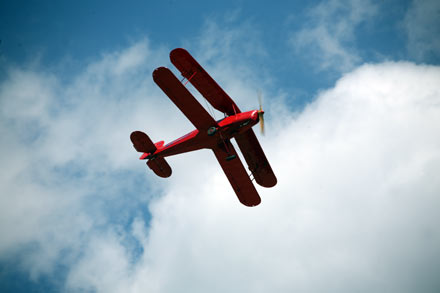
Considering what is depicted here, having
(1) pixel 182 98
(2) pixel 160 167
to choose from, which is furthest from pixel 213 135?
(2) pixel 160 167

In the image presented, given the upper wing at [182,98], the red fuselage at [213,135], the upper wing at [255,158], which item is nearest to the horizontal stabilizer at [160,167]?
the red fuselage at [213,135]

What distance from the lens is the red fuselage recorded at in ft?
47.5

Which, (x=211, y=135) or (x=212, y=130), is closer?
(x=212, y=130)

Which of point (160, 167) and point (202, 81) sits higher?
point (202, 81)

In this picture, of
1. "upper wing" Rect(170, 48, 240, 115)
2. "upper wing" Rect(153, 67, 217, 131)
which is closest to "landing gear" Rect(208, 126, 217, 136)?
"upper wing" Rect(153, 67, 217, 131)

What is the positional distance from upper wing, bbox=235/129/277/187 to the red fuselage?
2.95 feet

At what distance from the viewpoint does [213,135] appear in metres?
15.2

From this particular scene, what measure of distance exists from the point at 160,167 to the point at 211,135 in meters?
5.08

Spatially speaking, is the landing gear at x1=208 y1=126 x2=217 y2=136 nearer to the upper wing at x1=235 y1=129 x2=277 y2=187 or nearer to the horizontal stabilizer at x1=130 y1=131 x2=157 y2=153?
the upper wing at x1=235 y1=129 x2=277 y2=187

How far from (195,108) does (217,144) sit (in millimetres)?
2712

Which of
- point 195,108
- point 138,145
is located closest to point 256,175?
point 195,108

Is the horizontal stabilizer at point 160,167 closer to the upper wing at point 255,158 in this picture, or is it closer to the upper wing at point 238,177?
the upper wing at point 238,177

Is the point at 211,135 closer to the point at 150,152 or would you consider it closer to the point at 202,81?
the point at 202,81

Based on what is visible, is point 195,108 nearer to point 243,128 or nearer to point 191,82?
point 191,82
